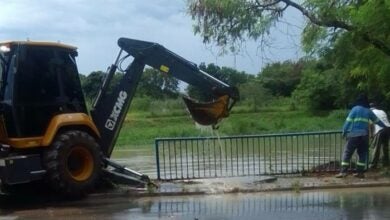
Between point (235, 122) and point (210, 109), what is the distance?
3500 centimetres

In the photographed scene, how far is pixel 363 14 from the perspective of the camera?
49.3 ft

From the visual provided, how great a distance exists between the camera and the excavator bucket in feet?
47.7

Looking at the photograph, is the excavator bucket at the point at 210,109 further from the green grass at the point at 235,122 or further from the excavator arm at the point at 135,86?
the green grass at the point at 235,122

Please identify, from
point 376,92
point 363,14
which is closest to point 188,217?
point 363,14

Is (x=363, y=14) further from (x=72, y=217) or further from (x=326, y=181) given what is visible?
(x=72, y=217)

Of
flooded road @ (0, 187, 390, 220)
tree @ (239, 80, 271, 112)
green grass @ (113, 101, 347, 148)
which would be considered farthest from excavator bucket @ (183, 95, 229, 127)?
tree @ (239, 80, 271, 112)

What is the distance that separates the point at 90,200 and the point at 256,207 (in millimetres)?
3423

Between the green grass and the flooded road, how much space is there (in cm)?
2573

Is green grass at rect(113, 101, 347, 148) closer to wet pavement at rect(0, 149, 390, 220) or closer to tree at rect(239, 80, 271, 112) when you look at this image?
tree at rect(239, 80, 271, 112)

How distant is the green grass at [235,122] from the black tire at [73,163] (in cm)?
2574

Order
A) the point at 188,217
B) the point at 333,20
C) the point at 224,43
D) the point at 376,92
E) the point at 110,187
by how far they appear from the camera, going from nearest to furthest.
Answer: the point at 188,217 → the point at 110,187 → the point at 333,20 → the point at 224,43 → the point at 376,92

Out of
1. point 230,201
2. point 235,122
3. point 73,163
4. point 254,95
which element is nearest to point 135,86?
point 73,163

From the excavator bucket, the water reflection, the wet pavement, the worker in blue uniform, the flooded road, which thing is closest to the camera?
the water reflection

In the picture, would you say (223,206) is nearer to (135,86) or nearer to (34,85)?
(135,86)
